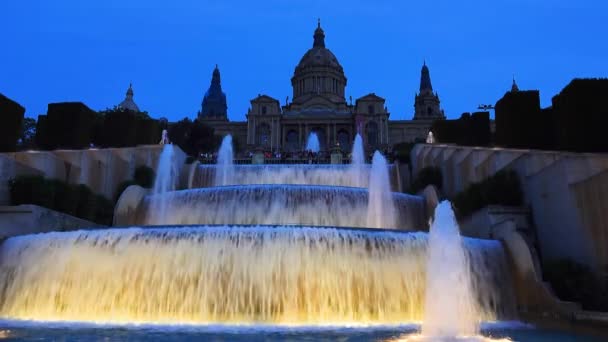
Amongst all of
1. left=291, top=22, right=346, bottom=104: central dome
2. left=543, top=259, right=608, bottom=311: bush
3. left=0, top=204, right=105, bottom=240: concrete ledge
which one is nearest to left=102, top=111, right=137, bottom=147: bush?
left=0, top=204, right=105, bottom=240: concrete ledge

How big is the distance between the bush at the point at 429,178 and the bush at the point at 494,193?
17.5 feet

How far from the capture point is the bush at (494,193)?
1364 centimetres

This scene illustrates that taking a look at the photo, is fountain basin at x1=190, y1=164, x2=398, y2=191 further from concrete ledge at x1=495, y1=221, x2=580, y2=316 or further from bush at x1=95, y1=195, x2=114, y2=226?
concrete ledge at x1=495, y1=221, x2=580, y2=316

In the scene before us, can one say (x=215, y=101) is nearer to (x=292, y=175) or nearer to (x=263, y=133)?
(x=263, y=133)

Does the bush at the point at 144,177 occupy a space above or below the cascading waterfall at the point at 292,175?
below

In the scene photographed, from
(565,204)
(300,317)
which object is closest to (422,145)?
(565,204)

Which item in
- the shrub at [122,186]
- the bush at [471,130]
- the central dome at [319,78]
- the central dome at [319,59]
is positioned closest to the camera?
the shrub at [122,186]

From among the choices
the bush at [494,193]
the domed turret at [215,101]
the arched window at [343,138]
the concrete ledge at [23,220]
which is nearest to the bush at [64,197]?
the concrete ledge at [23,220]

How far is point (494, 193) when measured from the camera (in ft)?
45.8

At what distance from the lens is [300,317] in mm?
9148

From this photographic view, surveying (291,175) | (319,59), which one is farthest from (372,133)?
(291,175)

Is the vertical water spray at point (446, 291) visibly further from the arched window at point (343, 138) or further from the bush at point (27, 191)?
the arched window at point (343, 138)

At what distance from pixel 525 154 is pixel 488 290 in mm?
4937

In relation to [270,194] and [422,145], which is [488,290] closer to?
[270,194]
